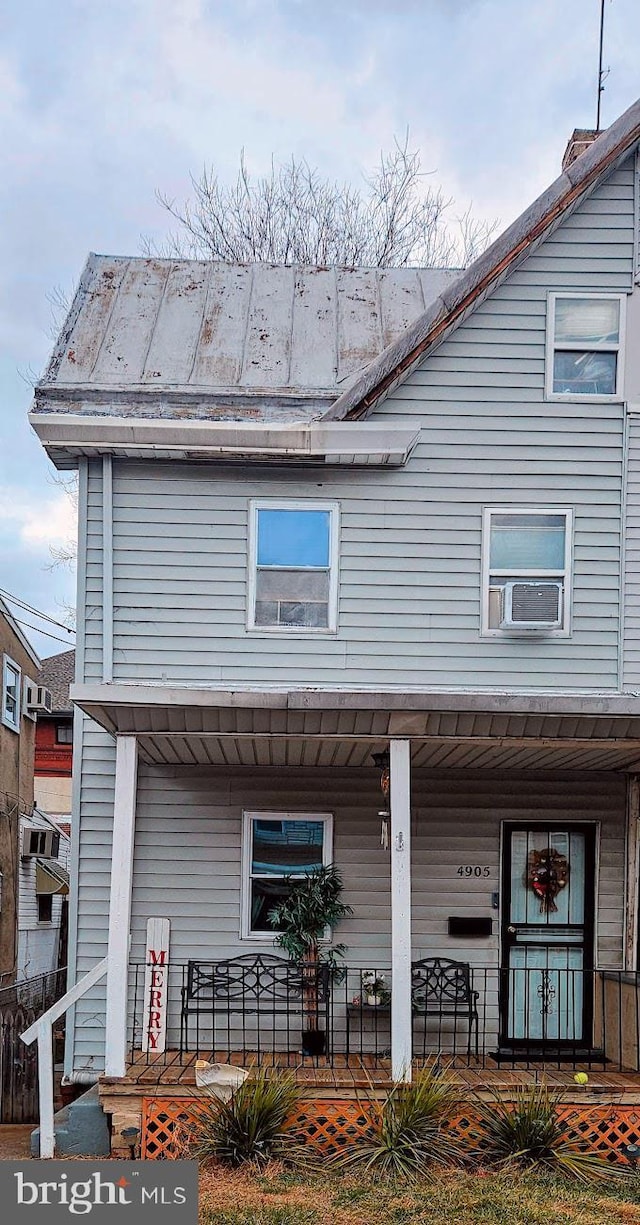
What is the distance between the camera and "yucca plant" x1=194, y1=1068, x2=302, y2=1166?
8.09 meters

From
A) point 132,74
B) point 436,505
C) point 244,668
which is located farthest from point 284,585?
point 132,74

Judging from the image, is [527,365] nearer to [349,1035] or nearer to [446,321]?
[446,321]

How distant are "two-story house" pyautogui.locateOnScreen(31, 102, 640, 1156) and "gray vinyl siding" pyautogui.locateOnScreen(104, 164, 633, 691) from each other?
0.07 ft

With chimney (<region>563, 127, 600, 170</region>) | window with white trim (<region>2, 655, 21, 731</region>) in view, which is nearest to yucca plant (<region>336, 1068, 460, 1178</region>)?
chimney (<region>563, 127, 600, 170</region>)

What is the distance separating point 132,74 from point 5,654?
8111 mm

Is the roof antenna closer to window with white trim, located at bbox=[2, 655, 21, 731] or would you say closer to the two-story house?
the two-story house

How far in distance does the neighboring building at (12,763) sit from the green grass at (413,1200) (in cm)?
989

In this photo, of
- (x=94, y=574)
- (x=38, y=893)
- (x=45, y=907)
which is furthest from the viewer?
(x=45, y=907)

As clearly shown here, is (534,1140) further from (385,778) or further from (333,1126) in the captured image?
(385,778)

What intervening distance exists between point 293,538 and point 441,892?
11.2ft

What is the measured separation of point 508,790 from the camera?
36.4 feet

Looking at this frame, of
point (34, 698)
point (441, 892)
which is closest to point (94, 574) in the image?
point (441, 892)

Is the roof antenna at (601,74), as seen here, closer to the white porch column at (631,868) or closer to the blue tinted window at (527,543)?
the blue tinted window at (527,543)

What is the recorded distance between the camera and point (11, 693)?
18.1 metres
